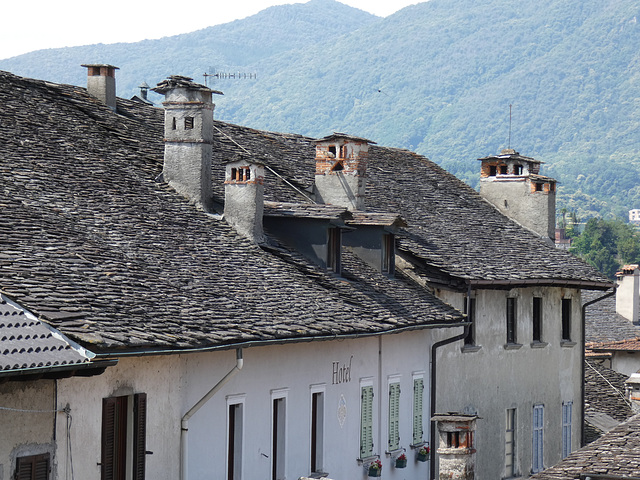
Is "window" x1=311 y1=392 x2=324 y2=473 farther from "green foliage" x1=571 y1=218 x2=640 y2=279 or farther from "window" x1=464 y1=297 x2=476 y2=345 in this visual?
"green foliage" x1=571 y1=218 x2=640 y2=279

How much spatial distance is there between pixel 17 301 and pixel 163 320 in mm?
2461

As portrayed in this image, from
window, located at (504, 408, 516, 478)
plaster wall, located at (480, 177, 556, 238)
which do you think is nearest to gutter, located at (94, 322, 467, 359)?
window, located at (504, 408, 516, 478)

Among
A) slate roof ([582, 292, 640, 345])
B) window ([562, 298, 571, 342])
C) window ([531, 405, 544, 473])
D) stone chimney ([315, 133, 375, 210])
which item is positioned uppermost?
stone chimney ([315, 133, 375, 210])

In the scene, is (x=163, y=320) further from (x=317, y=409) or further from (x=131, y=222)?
(x=317, y=409)

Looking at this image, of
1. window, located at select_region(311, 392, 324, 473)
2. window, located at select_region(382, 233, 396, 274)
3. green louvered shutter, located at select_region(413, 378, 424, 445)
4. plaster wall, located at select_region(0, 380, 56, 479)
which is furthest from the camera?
window, located at select_region(382, 233, 396, 274)

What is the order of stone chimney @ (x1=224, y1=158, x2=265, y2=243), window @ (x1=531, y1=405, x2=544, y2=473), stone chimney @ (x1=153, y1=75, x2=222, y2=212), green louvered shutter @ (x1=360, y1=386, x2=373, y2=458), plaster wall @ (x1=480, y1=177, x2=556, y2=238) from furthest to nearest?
plaster wall @ (x1=480, y1=177, x2=556, y2=238) → window @ (x1=531, y1=405, x2=544, y2=473) → green louvered shutter @ (x1=360, y1=386, x2=373, y2=458) → stone chimney @ (x1=153, y1=75, x2=222, y2=212) → stone chimney @ (x1=224, y1=158, x2=265, y2=243)

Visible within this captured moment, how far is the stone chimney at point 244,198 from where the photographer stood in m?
21.6

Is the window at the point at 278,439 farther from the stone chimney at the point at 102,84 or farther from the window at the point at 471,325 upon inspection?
the window at the point at 471,325

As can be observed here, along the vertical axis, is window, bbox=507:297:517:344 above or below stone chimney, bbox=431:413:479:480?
above

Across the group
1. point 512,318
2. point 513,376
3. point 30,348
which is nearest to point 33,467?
point 30,348

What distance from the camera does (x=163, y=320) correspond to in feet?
49.7

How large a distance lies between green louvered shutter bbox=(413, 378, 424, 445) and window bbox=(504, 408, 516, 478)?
189 inches

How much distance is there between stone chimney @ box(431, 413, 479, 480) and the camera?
19.0 metres

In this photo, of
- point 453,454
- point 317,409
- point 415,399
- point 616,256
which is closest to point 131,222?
point 317,409
